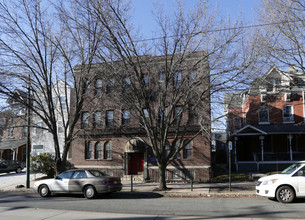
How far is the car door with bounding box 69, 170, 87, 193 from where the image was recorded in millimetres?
13438

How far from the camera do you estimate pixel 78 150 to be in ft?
79.2

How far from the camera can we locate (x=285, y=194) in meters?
10.7

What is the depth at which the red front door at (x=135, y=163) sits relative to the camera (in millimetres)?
22484

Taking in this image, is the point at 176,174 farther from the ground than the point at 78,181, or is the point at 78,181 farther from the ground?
the point at 78,181

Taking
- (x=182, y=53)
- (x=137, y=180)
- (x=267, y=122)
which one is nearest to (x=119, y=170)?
(x=137, y=180)

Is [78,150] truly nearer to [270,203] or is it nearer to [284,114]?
[270,203]

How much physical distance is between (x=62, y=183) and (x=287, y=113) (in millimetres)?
22537

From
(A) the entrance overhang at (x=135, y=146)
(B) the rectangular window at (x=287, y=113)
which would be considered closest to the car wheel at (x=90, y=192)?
(A) the entrance overhang at (x=135, y=146)

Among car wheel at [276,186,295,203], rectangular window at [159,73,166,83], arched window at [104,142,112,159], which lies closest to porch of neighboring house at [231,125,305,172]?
arched window at [104,142,112,159]

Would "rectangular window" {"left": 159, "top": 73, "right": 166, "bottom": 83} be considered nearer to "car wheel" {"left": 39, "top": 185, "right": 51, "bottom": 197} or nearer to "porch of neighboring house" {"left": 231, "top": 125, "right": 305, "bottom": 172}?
"car wheel" {"left": 39, "top": 185, "right": 51, "bottom": 197}

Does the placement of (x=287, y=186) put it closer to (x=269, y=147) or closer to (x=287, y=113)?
(x=269, y=147)

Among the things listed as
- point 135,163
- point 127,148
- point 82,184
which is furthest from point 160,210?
point 135,163

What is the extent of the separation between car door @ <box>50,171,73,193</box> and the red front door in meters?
8.87

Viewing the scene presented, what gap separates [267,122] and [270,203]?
18181 millimetres
